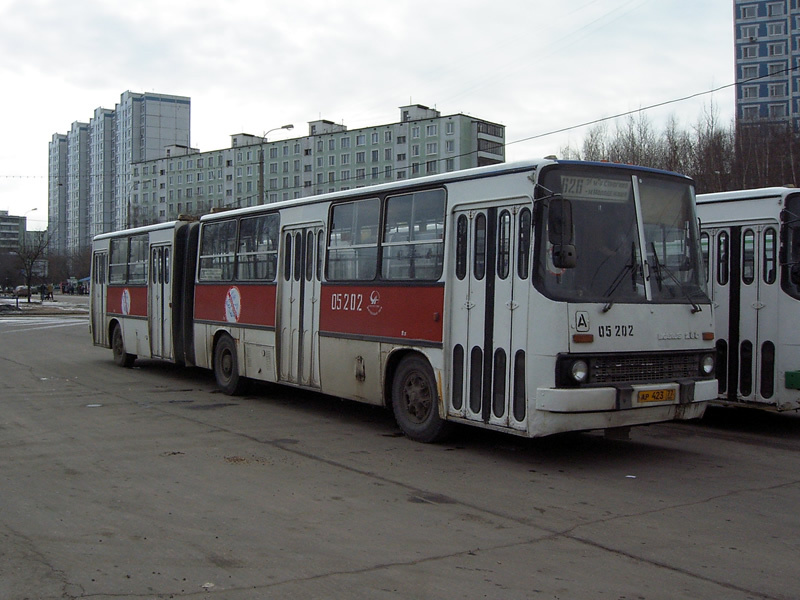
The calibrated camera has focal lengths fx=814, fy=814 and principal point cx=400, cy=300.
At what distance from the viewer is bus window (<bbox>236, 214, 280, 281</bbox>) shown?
12.4m

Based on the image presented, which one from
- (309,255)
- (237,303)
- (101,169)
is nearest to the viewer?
(309,255)

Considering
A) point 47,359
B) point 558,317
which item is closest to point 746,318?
point 558,317

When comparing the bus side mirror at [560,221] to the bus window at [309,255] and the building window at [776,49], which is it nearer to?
the bus window at [309,255]

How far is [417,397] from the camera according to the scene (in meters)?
9.34

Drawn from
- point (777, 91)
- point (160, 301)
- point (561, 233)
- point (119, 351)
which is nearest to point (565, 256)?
point (561, 233)

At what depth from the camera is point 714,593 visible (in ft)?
15.3

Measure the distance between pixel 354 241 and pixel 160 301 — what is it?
707 centimetres

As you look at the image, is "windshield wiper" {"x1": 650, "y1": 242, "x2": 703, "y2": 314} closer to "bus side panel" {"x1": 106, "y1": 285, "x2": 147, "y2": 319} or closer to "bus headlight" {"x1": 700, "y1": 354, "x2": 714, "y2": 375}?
"bus headlight" {"x1": 700, "y1": 354, "x2": 714, "y2": 375}

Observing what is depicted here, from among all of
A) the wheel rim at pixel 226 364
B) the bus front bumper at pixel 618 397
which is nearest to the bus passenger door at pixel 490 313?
the bus front bumper at pixel 618 397

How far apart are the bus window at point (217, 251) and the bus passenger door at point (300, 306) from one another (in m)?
1.90

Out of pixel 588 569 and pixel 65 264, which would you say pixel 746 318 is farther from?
pixel 65 264

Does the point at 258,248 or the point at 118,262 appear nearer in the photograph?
the point at 258,248

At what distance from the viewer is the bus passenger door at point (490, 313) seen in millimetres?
7953

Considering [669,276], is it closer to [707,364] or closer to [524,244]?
[707,364]
